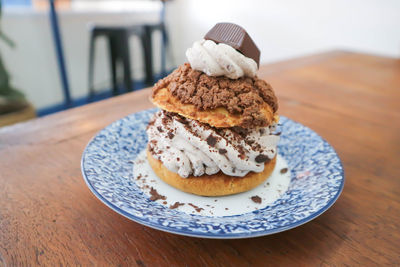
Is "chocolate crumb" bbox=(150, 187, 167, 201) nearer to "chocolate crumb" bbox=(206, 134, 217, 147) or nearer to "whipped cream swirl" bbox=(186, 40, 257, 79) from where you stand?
"chocolate crumb" bbox=(206, 134, 217, 147)

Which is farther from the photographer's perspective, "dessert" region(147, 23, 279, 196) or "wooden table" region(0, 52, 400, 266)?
"dessert" region(147, 23, 279, 196)

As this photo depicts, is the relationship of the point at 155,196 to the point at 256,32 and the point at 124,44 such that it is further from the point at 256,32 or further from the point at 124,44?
the point at 256,32

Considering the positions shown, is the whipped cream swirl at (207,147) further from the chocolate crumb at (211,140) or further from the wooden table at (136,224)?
the wooden table at (136,224)

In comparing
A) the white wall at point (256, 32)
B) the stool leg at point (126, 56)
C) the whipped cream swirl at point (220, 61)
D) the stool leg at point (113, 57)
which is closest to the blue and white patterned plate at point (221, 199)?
the whipped cream swirl at point (220, 61)

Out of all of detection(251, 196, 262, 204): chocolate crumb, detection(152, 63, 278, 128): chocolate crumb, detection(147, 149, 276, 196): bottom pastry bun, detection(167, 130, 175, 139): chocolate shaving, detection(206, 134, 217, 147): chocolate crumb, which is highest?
detection(152, 63, 278, 128): chocolate crumb

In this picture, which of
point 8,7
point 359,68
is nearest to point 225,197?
point 359,68

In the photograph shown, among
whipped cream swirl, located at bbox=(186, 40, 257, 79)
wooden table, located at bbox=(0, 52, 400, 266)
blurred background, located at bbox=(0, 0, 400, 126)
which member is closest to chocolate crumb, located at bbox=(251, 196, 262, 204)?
wooden table, located at bbox=(0, 52, 400, 266)

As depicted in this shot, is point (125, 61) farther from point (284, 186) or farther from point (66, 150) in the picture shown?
point (284, 186)
